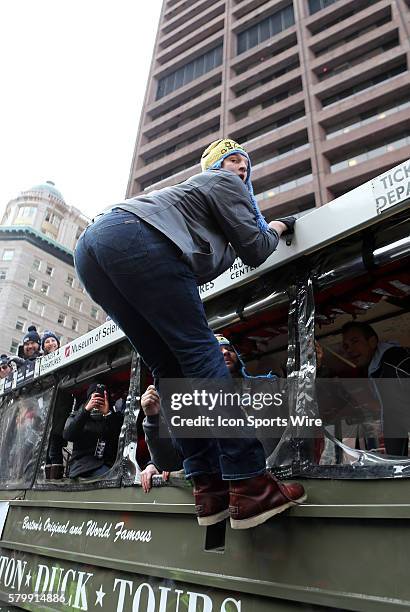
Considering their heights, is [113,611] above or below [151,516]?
below

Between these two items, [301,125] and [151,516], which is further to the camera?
[301,125]

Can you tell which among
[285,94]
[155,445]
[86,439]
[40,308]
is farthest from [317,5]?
[155,445]

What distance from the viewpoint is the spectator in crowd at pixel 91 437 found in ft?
11.8

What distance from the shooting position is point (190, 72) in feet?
129

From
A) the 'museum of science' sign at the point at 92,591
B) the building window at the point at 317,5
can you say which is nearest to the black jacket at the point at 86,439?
the 'museum of science' sign at the point at 92,591

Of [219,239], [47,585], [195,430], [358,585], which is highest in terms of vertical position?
[219,239]

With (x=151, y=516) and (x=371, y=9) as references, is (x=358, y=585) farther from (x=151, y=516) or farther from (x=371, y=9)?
(x=371, y=9)

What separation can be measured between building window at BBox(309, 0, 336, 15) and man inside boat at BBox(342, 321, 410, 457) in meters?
37.9

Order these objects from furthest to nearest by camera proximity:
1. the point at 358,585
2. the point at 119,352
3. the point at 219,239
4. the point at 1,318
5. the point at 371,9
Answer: the point at 1,318, the point at 371,9, the point at 119,352, the point at 219,239, the point at 358,585

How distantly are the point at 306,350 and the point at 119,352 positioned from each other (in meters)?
1.88

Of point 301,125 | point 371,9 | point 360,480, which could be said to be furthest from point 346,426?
point 371,9

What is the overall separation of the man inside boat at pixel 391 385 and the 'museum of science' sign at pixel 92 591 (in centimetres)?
103

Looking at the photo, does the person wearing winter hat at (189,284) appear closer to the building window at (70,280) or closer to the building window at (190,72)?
the building window at (190,72)

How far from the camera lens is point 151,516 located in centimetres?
243
